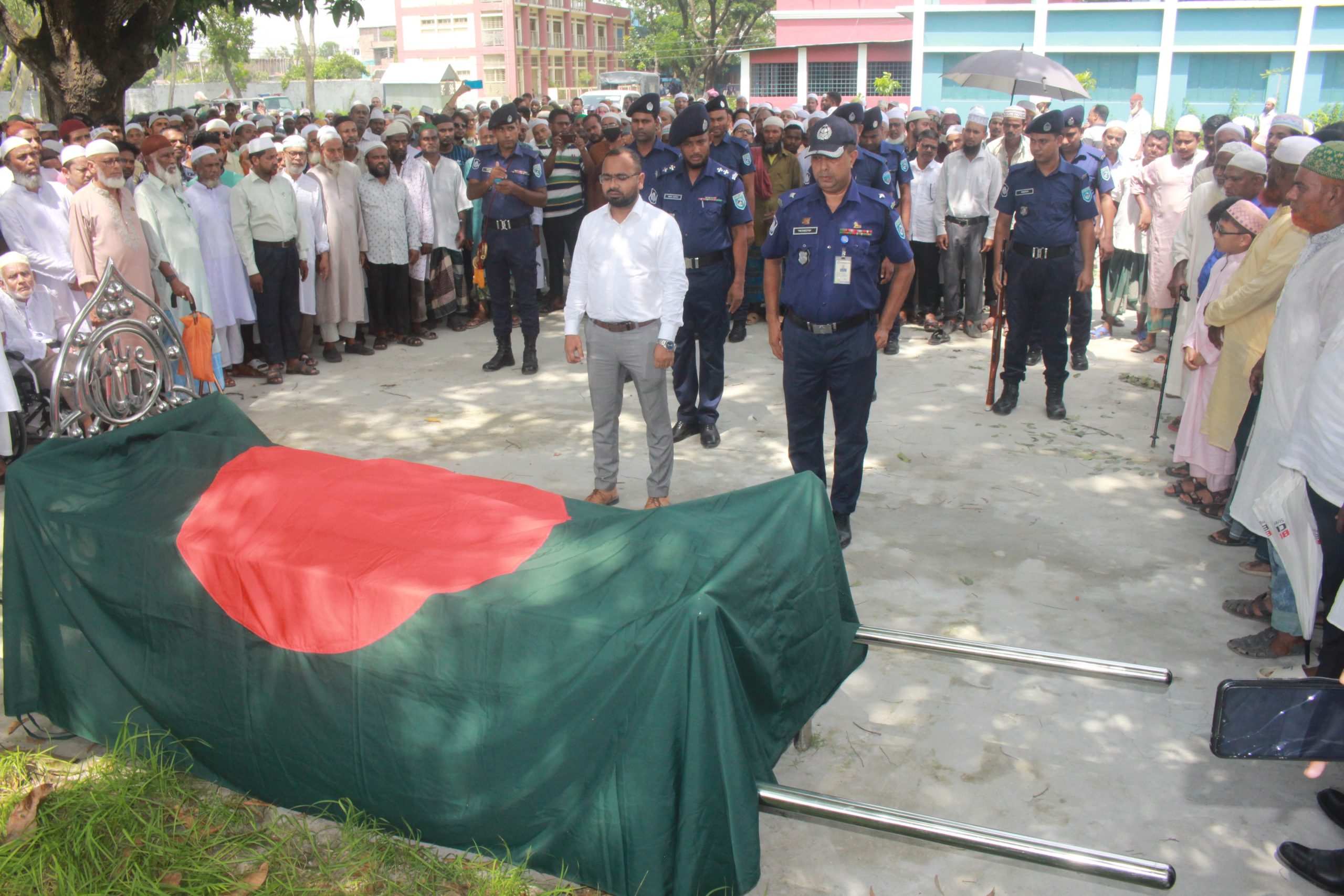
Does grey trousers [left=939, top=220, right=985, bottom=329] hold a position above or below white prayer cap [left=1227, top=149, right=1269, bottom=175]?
below

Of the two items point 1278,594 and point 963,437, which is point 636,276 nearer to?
point 963,437

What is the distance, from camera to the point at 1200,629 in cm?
430

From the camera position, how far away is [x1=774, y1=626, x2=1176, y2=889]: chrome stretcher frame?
2234mm

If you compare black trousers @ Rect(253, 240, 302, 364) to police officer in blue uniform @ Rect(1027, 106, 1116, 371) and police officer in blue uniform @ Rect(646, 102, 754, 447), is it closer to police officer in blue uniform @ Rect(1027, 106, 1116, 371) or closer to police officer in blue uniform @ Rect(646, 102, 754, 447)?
police officer in blue uniform @ Rect(646, 102, 754, 447)

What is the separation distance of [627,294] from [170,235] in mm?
3997

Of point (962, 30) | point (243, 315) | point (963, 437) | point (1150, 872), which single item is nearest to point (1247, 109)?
point (962, 30)

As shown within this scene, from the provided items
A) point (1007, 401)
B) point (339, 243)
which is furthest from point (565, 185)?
point (1007, 401)

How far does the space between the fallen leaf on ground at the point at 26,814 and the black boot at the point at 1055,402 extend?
617 cm

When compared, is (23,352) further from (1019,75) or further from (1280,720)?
(1019,75)

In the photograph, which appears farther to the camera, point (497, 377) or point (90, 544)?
point (497, 377)

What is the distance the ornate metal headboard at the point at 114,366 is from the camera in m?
3.90

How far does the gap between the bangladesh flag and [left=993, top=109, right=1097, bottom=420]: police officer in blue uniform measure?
4.38m

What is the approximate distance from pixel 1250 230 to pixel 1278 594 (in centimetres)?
210

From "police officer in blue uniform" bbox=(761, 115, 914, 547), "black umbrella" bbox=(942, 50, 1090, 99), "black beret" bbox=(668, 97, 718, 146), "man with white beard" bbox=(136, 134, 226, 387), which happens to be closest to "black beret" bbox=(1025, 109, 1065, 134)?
"black beret" bbox=(668, 97, 718, 146)
